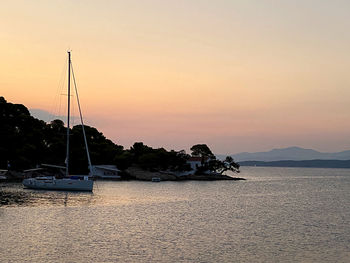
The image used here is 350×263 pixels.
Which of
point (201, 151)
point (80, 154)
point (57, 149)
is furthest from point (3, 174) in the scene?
point (201, 151)

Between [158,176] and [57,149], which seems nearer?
[57,149]

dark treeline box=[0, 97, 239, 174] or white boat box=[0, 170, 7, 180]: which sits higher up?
dark treeline box=[0, 97, 239, 174]

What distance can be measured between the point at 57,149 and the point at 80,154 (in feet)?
25.7

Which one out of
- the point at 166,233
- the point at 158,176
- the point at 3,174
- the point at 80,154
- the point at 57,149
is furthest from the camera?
the point at 158,176

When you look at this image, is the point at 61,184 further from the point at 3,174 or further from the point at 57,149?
the point at 57,149

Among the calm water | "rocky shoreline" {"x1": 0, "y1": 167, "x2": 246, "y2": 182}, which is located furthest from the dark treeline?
the calm water

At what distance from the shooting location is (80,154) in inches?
4946

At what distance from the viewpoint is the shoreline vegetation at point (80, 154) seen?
11719 centimetres

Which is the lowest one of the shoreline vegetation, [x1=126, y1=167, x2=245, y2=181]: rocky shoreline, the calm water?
the calm water

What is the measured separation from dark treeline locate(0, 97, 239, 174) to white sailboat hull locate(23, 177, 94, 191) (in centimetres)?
3452

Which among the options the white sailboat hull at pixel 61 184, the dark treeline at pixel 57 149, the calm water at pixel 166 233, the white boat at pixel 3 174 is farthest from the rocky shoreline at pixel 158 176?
the calm water at pixel 166 233

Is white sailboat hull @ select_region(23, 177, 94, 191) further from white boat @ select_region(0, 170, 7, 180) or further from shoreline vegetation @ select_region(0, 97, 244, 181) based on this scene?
shoreline vegetation @ select_region(0, 97, 244, 181)

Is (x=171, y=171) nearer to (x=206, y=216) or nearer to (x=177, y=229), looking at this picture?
(x=206, y=216)

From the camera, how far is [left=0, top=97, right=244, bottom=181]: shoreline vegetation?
384 ft
